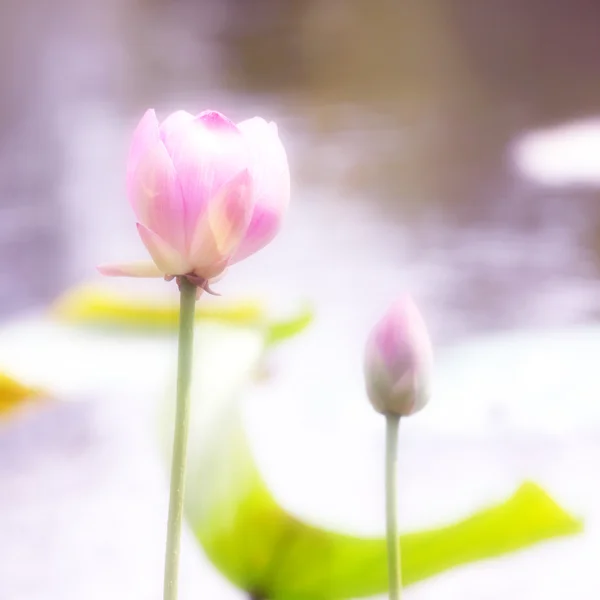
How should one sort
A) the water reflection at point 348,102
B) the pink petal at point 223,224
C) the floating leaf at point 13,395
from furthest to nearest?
the water reflection at point 348,102 → the floating leaf at point 13,395 → the pink petal at point 223,224

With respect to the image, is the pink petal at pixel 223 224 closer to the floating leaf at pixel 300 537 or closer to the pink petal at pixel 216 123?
the pink petal at pixel 216 123

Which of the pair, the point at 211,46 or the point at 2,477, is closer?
the point at 2,477

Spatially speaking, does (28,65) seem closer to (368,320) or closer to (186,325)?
(368,320)

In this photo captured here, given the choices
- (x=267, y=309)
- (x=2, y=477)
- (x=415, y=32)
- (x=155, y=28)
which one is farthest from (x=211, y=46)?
(x=2, y=477)

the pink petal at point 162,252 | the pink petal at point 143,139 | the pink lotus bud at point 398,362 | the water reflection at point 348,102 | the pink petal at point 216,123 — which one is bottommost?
the pink lotus bud at point 398,362

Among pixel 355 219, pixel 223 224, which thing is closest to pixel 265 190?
pixel 223 224

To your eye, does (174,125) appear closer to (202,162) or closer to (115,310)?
(202,162)

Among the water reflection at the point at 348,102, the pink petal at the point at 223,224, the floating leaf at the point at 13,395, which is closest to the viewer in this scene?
the pink petal at the point at 223,224

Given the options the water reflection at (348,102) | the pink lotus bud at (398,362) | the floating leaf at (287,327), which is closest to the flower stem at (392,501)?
the pink lotus bud at (398,362)
